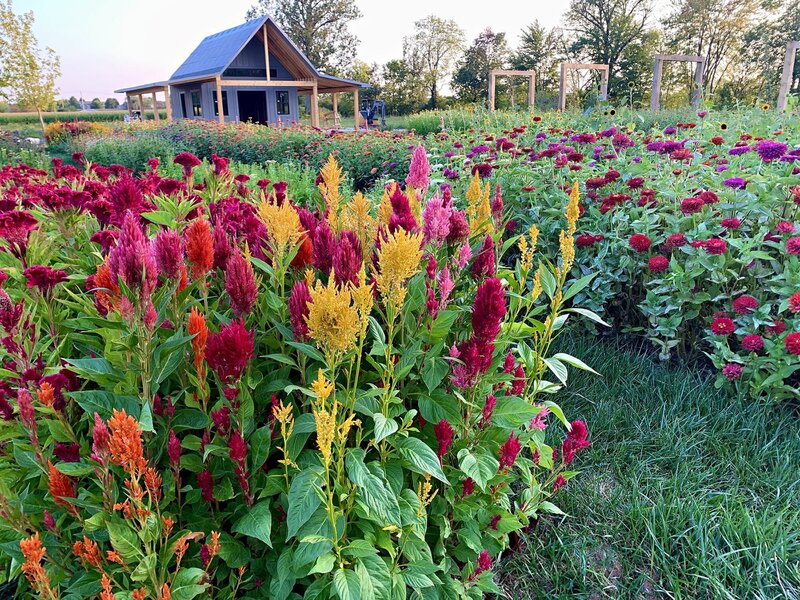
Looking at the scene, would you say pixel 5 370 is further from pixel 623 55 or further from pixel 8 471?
pixel 623 55

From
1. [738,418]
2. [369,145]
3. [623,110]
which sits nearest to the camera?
[738,418]

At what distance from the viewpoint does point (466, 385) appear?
1554mm

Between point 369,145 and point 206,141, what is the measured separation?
20.3ft

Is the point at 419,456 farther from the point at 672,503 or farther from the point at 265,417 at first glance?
the point at 672,503

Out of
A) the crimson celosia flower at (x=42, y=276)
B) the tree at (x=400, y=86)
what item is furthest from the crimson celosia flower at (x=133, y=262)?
the tree at (x=400, y=86)

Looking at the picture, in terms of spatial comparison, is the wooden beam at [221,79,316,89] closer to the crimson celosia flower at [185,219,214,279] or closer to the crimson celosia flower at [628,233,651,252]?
the crimson celosia flower at [628,233,651,252]

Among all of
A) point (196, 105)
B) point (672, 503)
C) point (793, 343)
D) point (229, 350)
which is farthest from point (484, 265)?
point (196, 105)

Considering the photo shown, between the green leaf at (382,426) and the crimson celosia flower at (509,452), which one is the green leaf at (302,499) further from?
the crimson celosia flower at (509,452)

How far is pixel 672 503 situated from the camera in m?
2.28

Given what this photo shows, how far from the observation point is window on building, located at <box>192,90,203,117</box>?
28578 millimetres

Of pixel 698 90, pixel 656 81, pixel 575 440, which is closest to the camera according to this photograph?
pixel 575 440

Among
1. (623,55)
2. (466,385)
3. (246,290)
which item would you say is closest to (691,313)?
(466,385)

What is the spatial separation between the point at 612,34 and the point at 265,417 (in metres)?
51.2

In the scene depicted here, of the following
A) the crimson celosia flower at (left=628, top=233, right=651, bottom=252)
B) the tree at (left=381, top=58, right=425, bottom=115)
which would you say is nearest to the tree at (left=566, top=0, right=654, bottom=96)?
the tree at (left=381, top=58, right=425, bottom=115)
